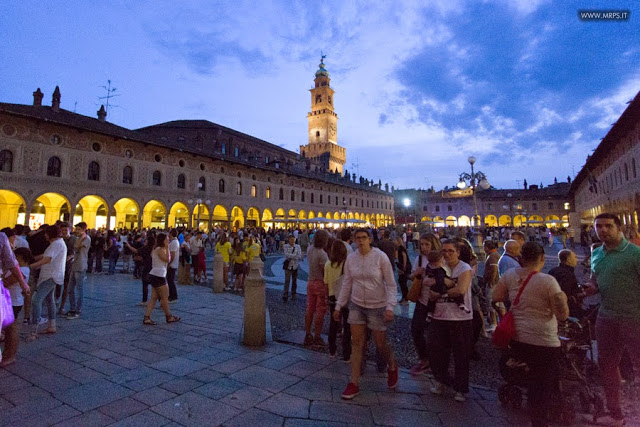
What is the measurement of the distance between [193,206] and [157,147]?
6.02 meters

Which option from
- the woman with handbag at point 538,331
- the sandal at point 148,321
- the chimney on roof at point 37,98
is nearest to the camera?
the woman with handbag at point 538,331

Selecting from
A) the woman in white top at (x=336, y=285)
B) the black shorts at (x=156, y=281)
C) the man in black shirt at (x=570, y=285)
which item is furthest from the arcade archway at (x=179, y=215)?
the man in black shirt at (x=570, y=285)

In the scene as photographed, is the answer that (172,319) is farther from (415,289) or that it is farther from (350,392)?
(415,289)

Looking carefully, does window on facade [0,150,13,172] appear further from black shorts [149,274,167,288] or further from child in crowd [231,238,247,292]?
black shorts [149,274,167,288]

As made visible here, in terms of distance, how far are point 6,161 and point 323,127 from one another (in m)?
63.2

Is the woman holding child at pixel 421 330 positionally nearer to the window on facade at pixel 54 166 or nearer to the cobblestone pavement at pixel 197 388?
the cobblestone pavement at pixel 197 388

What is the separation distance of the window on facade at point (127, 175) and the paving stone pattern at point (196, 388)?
23796 mm

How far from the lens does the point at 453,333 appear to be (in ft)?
10.9

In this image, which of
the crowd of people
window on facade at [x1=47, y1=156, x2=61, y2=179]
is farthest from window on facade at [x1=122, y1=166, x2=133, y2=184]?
the crowd of people

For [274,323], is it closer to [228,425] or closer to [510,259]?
[228,425]

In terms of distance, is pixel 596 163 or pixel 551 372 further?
pixel 596 163

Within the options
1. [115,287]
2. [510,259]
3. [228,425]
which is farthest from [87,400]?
[115,287]

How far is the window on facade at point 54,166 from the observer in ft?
72.1

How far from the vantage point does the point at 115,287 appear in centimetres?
→ 941
